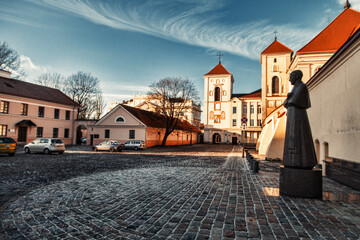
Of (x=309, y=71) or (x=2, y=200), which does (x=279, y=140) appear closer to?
(x=309, y=71)

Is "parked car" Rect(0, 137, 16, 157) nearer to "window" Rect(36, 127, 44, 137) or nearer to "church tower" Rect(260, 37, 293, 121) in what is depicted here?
"window" Rect(36, 127, 44, 137)

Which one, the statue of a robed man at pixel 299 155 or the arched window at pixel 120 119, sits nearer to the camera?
the statue of a robed man at pixel 299 155

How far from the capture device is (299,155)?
6.49 m

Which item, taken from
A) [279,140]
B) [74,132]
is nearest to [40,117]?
[74,132]

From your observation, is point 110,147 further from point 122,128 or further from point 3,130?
point 3,130

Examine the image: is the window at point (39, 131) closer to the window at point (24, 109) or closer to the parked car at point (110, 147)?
the window at point (24, 109)

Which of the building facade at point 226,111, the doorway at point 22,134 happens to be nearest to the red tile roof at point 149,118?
the doorway at point 22,134

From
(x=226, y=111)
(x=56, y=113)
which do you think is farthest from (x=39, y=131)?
(x=226, y=111)

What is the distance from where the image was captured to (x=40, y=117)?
3897 cm

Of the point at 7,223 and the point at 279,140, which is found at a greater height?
the point at 279,140

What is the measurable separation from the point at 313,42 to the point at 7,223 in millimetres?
30266

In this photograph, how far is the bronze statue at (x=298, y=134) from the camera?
6.47 m

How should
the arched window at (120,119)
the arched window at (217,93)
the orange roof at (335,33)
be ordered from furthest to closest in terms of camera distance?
the arched window at (217,93) → the arched window at (120,119) → the orange roof at (335,33)

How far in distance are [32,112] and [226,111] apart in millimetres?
44667
